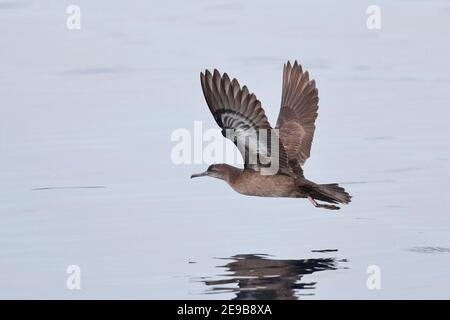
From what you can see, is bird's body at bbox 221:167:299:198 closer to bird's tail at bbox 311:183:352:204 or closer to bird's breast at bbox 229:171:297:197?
bird's breast at bbox 229:171:297:197

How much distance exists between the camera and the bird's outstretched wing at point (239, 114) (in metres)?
11.8

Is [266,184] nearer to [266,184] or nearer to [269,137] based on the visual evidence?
[266,184]

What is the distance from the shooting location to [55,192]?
1470 cm

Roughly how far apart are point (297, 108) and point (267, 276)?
3.22m

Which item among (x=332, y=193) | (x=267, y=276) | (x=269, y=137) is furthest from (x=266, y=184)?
(x=267, y=276)

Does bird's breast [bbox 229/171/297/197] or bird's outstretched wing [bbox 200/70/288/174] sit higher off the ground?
bird's outstretched wing [bbox 200/70/288/174]

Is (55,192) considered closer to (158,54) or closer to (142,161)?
(142,161)

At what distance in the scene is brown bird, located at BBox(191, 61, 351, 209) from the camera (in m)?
11.8

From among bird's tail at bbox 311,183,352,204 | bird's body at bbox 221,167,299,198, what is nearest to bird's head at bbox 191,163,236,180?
bird's body at bbox 221,167,299,198

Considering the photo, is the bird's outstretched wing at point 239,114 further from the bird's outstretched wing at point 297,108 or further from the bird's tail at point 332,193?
the bird's outstretched wing at point 297,108

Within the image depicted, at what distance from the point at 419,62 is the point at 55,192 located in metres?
7.92

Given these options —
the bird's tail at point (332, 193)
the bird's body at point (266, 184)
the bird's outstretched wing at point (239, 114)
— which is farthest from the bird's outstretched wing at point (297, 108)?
the bird's outstretched wing at point (239, 114)

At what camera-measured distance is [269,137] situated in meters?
12.2
